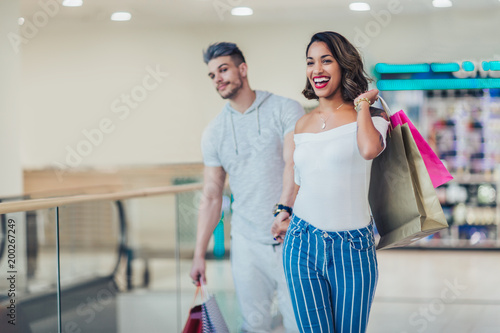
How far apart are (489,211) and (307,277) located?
6430 millimetres

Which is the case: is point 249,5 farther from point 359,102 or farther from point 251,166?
point 359,102

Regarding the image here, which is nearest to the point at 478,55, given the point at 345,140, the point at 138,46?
the point at 138,46

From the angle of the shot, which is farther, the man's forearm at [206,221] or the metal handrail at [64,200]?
the man's forearm at [206,221]

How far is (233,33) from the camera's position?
5.00 metres

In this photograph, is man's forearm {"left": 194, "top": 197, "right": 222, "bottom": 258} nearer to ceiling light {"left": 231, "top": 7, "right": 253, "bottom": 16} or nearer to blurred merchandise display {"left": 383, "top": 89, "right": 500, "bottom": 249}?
ceiling light {"left": 231, "top": 7, "right": 253, "bottom": 16}

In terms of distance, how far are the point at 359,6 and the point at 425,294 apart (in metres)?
2.27

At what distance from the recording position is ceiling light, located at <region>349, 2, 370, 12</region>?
15.8 feet

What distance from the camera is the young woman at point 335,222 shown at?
1688 mm

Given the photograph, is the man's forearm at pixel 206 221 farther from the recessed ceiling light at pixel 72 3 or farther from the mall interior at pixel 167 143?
the recessed ceiling light at pixel 72 3

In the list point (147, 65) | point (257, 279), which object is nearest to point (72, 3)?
point (147, 65)

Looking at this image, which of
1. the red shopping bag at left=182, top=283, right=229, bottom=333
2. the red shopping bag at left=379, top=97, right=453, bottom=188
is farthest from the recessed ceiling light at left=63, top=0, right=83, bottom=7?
the red shopping bag at left=379, top=97, right=453, bottom=188

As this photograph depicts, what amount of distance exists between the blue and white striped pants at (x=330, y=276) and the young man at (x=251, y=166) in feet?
1.88

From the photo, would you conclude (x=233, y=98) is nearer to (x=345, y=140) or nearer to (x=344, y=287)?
(x=345, y=140)

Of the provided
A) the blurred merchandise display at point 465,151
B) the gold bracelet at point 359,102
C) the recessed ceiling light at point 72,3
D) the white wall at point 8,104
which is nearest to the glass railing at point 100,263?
the white wall at point 8,104
